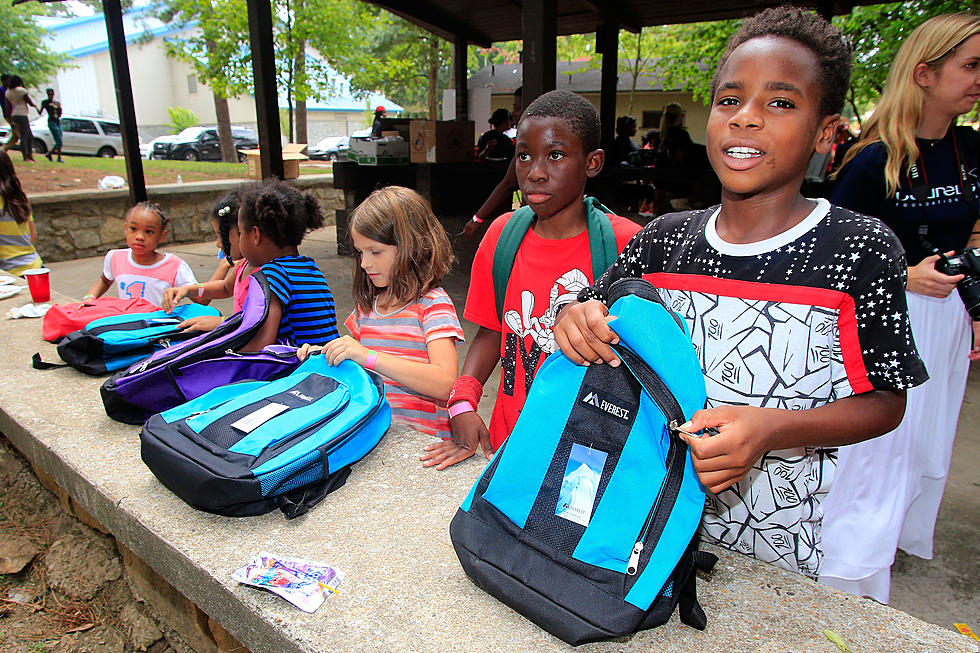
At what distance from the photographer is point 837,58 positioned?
1.14 m

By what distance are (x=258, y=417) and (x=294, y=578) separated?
0.47 metres

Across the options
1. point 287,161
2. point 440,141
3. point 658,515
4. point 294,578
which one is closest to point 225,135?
point 287,161

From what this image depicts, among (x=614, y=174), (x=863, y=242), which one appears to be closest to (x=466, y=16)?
(x=614, y=174)

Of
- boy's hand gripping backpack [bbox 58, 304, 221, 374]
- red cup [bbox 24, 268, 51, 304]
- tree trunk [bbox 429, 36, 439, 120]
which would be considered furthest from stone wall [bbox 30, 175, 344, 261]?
tree trunk [bbox 429, 36, 439, 120]

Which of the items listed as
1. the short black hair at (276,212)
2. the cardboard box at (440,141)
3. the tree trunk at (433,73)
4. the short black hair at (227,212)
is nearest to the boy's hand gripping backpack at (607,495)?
the short black hair at (276,212)

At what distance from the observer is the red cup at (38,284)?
143 inches

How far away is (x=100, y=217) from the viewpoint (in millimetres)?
9023

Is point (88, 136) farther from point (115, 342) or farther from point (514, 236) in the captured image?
point (514, 236)

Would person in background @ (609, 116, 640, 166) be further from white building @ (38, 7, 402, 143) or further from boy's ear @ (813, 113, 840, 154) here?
white building @ (38, 7, 402, 143)

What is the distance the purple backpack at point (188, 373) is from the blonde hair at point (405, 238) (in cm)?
40

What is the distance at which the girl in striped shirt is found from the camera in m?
2.06

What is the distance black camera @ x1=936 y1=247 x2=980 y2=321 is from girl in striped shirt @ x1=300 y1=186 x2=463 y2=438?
1.61 metres

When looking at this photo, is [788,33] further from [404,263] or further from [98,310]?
[98,310]

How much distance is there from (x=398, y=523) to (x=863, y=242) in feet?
3.99
